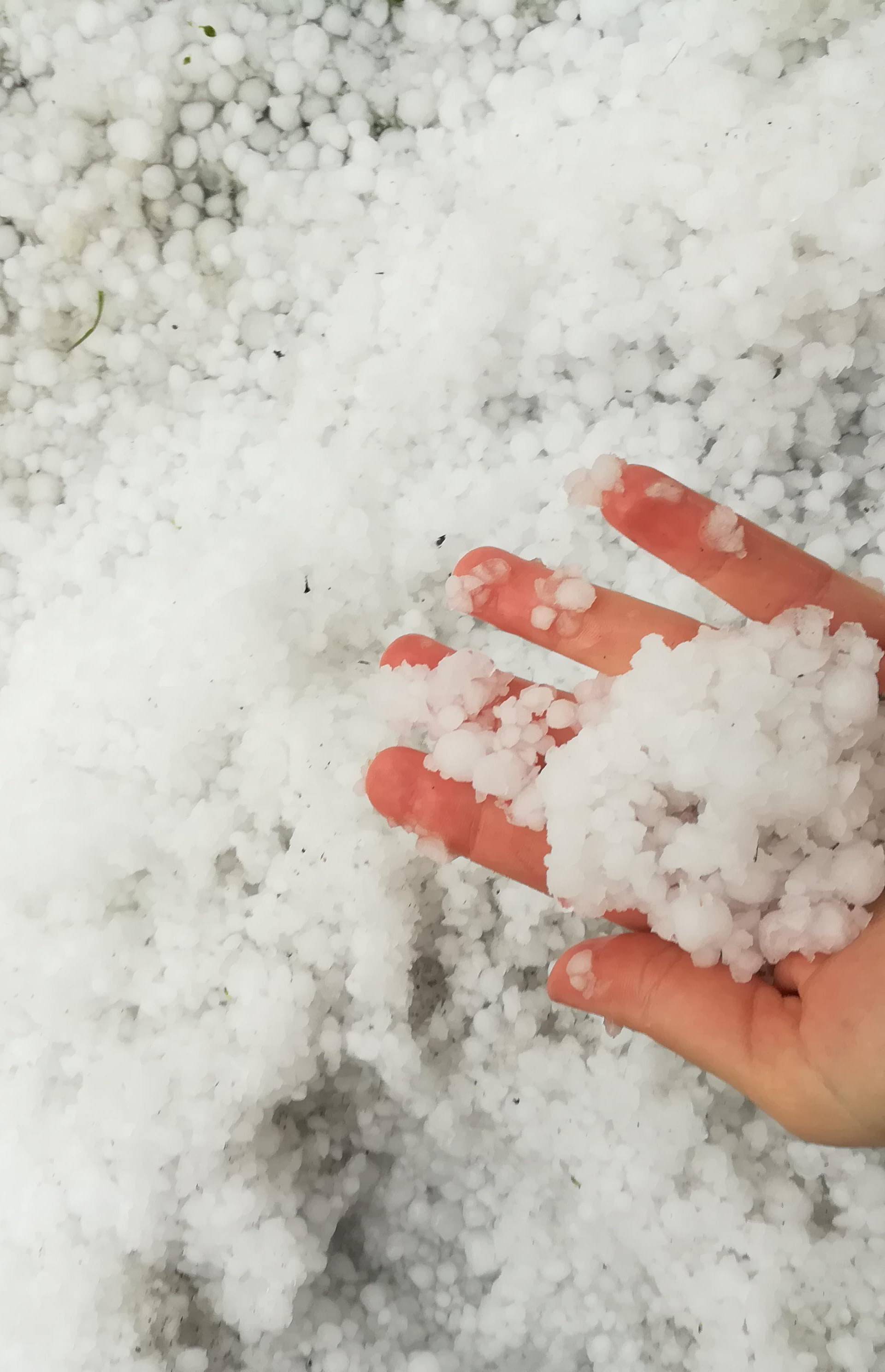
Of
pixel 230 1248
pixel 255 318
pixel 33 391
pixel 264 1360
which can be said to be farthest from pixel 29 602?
pixel 264 1360

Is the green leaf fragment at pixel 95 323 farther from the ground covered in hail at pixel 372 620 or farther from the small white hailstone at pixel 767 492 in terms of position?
the small white hailstone at pixel 767 492

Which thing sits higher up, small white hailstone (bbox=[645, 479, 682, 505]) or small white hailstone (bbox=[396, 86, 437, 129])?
small white hailstone (bbox=[396, 86, 437, 129])

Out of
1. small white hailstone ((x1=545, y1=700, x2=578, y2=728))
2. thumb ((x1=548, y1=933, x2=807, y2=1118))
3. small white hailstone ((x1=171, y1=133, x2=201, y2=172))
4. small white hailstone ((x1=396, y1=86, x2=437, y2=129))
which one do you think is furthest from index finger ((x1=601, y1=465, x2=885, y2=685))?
small white hailstone ((x1=171, y1=133, x2=201, y2=172))

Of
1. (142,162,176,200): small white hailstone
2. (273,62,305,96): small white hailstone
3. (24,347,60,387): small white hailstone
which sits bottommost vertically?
(24,347,60,387): small white hailstone

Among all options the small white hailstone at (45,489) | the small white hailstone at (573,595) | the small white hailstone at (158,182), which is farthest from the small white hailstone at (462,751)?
the small white hailstone at (158,182)

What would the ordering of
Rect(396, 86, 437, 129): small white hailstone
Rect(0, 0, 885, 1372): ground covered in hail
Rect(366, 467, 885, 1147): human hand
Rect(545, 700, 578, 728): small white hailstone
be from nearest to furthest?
Rect(366, 467, 885, 1147): human hand
Rect(545, 700, 578, 728): small white hailstone
Rect(0, 0, 885, 1372): ground covered in hail
Rect(396, 86, 437, 129): small white hailstone

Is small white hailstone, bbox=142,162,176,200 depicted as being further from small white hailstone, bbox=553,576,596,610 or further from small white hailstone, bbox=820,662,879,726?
small white hailstone, bbox=820,662,879,726

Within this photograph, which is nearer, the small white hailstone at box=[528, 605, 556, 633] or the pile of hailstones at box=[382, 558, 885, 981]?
the pile of hailstones at box=[382, 558, 885, 981]

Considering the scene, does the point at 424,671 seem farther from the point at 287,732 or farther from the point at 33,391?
the point at 33,391
